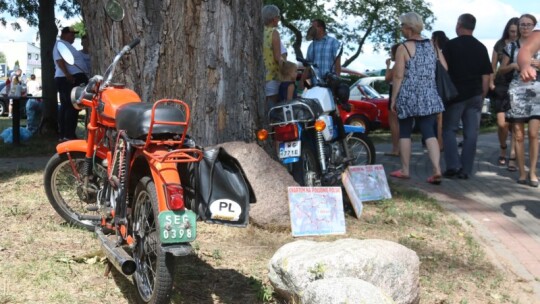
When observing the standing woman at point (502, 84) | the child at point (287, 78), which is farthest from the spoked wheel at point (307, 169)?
the standing woman at point (502, 84)

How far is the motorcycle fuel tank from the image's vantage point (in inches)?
272

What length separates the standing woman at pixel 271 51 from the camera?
352 inches

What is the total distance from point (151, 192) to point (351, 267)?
3.88 feet

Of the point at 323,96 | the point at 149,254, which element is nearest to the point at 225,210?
the point at 149,254

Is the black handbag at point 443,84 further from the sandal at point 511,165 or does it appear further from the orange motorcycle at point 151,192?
the orange motorcycle at point 151,192

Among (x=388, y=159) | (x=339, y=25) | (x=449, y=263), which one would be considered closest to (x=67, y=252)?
(x=449, y=263)

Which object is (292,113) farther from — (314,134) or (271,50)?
(271,50)

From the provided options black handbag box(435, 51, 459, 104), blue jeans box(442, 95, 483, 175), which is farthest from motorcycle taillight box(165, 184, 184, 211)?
blue jeans box(442, 95, 483, 175)

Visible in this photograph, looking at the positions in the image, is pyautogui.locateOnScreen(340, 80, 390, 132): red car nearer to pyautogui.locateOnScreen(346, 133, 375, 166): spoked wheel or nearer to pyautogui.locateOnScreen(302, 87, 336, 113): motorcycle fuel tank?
pyautogui.locateOnScreen(346, 133, 375, 166): spoked wheel

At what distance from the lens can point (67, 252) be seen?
15.9 ft

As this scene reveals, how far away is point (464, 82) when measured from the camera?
9.09 meters

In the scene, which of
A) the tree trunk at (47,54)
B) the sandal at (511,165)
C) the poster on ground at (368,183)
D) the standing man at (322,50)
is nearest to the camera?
the poster on ground at (368,183)

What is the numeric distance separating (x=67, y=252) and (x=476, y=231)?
3.59 metres

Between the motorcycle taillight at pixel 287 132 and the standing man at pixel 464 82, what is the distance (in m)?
3.65
